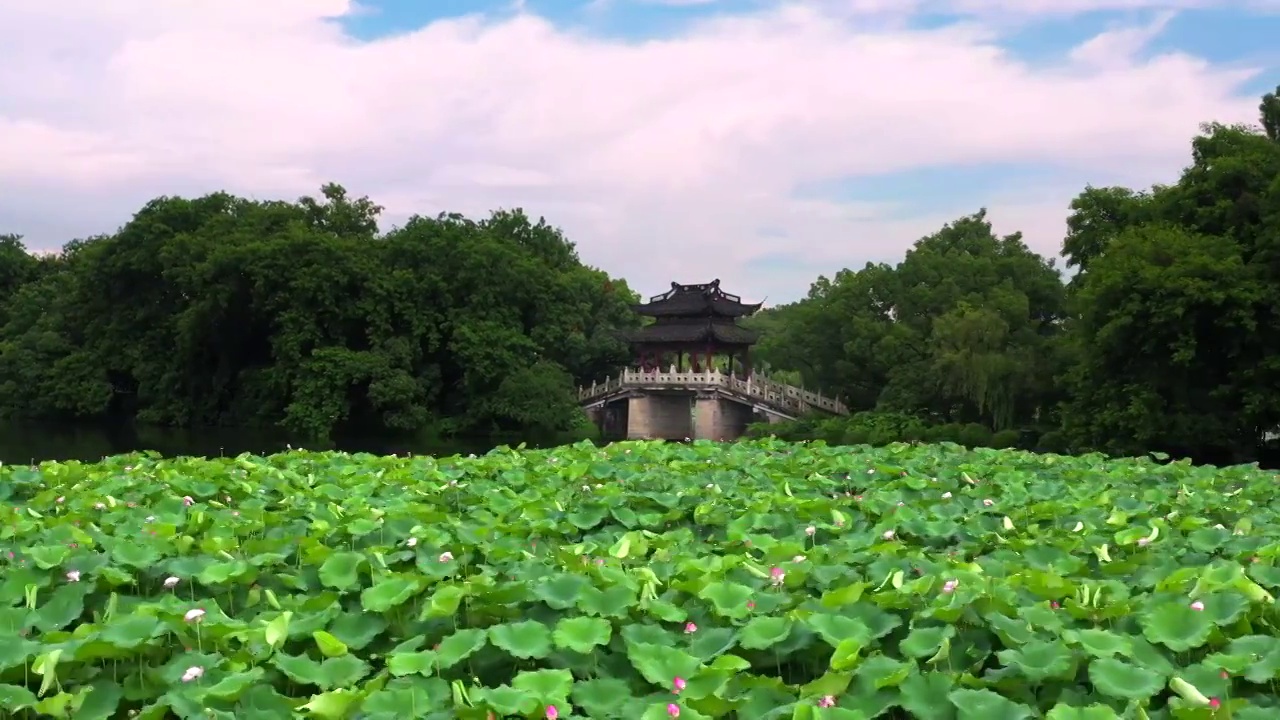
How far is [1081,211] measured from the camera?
23.0m

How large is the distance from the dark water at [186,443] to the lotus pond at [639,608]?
2207 cm

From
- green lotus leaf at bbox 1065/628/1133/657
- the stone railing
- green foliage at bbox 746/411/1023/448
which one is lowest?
green foliage at bbox 746/411/1023/448

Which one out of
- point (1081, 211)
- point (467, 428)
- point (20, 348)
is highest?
point (1081, 211)

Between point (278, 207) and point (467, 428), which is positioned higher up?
point (278, 207)

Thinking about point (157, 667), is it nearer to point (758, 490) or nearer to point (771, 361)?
point (758, 490)

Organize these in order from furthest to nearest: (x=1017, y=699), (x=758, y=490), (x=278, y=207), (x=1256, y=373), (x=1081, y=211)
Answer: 1. (x=278, y=207)
2. (x=1081, y=211)
3. (x=1256, y=373)
4. (x=758, y=490)
5. (x=1017, y=699)

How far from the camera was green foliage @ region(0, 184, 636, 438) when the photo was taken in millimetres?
28641

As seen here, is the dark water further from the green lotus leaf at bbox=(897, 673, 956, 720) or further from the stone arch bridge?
the green lotus leaf at bbox=(897, 673, 956, 720)

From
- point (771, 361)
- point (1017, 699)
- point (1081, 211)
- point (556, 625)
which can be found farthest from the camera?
point (771, 361)

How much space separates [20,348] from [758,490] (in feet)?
117

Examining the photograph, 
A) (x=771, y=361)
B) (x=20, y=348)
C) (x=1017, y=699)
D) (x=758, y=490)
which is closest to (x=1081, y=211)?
(x=771, y=361)

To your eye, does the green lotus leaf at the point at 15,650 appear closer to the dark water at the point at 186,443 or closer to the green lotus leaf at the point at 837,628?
the green lotus leaf at the point at 837,628

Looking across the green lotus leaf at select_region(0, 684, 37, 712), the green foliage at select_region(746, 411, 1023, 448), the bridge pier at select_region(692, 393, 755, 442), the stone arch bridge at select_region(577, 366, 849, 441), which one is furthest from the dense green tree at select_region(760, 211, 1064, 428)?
the green lotus leaf at select_region(0, 684, 37, 712)

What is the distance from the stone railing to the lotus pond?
26.7m
